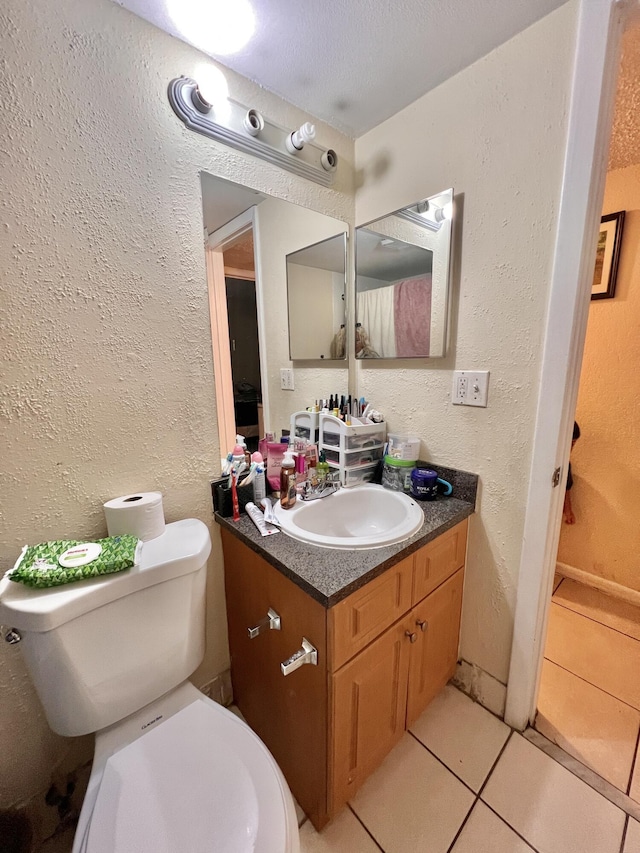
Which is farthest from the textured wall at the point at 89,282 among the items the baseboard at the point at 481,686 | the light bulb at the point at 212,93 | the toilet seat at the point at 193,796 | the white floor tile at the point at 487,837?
the baseboard at the point at 481,686

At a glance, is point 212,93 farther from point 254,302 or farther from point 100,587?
point 100,587

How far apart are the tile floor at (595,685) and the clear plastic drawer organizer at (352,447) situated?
1073mm

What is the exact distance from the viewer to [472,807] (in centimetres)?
98

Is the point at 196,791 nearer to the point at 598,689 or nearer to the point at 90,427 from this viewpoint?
the point at 90,427

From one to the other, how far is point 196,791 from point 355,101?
1.92 metres

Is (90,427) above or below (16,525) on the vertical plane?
above

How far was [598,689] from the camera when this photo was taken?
131 cm

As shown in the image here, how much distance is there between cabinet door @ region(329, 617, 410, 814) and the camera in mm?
828

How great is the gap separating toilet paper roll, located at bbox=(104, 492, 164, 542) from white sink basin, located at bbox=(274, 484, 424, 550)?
1.12 feet

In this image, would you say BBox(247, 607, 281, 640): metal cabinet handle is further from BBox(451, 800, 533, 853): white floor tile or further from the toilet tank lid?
BBox(451, 800, 533, 853): white floor tile

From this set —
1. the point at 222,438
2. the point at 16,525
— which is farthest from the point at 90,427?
the point at 222,438

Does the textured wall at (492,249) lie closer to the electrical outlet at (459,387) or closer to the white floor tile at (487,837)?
the electrical outlet at (459,387)

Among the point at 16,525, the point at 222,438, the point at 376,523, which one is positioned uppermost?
the point at 222,438

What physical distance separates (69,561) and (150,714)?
1.55 ft
